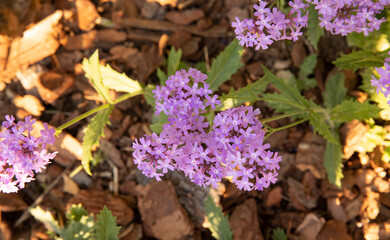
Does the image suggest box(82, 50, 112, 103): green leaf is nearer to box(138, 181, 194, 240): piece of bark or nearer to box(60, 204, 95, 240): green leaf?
box(138, 181, 194, 240): piece of bark

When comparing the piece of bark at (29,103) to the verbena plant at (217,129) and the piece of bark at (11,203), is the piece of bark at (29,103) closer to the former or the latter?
the piece of bark at (11,203)

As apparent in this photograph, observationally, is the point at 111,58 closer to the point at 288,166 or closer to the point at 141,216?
the point at 141,216

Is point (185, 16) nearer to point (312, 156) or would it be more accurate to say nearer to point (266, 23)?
point (266, 23)

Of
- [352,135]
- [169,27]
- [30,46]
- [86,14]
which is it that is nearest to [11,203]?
[30,46]

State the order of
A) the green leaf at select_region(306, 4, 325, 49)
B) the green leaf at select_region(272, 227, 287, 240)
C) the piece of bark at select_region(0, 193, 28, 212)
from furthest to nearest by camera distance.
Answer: the piece of bark at select_region(0, 193, 28, 212)
the green leaf at select_region(272, 227, 287, 240)
the green leaf at select_region(306, 4, 325, 49)

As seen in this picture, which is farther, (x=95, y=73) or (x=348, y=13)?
(x=95, y=73)

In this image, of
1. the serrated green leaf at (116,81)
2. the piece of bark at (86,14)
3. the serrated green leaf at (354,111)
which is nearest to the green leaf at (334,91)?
the serrated green leaf at (354,111)

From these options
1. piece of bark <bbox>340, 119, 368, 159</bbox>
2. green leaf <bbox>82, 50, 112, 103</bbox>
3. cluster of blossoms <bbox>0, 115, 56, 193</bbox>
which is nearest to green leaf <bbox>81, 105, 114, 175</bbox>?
green leaf <bbox>82, 50, 112, 103</bbox>
